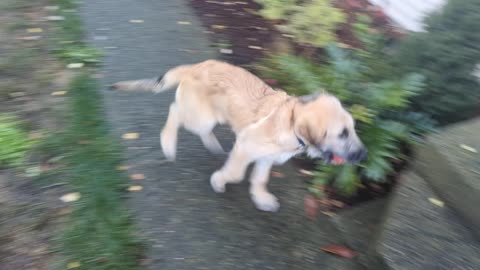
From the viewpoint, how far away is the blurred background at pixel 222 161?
3.31m

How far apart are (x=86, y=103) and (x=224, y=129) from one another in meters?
1.24

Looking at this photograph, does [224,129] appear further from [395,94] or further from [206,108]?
[395,94]

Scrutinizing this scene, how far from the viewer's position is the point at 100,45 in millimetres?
5391

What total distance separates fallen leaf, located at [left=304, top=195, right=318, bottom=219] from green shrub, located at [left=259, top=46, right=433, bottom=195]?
0.25ft

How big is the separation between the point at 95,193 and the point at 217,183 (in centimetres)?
89

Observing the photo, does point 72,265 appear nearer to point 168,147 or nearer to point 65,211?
point 65,211

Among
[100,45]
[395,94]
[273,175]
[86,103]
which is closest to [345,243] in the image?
[273,175]

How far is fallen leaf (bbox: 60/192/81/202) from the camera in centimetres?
364

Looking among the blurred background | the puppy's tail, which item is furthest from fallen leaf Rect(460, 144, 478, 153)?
the puppy's tail

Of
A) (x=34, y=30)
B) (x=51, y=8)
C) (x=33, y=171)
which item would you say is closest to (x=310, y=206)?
(x=33, y=171)

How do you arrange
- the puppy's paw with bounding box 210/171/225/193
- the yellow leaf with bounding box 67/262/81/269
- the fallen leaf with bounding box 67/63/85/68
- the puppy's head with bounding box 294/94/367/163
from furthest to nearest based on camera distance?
the fallen leaf with bounding box 67/63/85/68, the puppy's paw with bounding box 210/171/225/193, the yellow leaf with bounding box 67/262/81/269, the puppy's head with bounding box 294/94/367/163

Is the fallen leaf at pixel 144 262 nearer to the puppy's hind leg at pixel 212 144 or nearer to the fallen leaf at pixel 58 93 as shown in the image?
the puppy's hind leg at pixel 212 144

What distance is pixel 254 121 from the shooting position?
3508mm

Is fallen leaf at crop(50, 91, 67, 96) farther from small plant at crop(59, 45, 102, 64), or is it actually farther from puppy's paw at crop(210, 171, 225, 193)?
puppy's paw at crop(210, 171, 225, 193)
